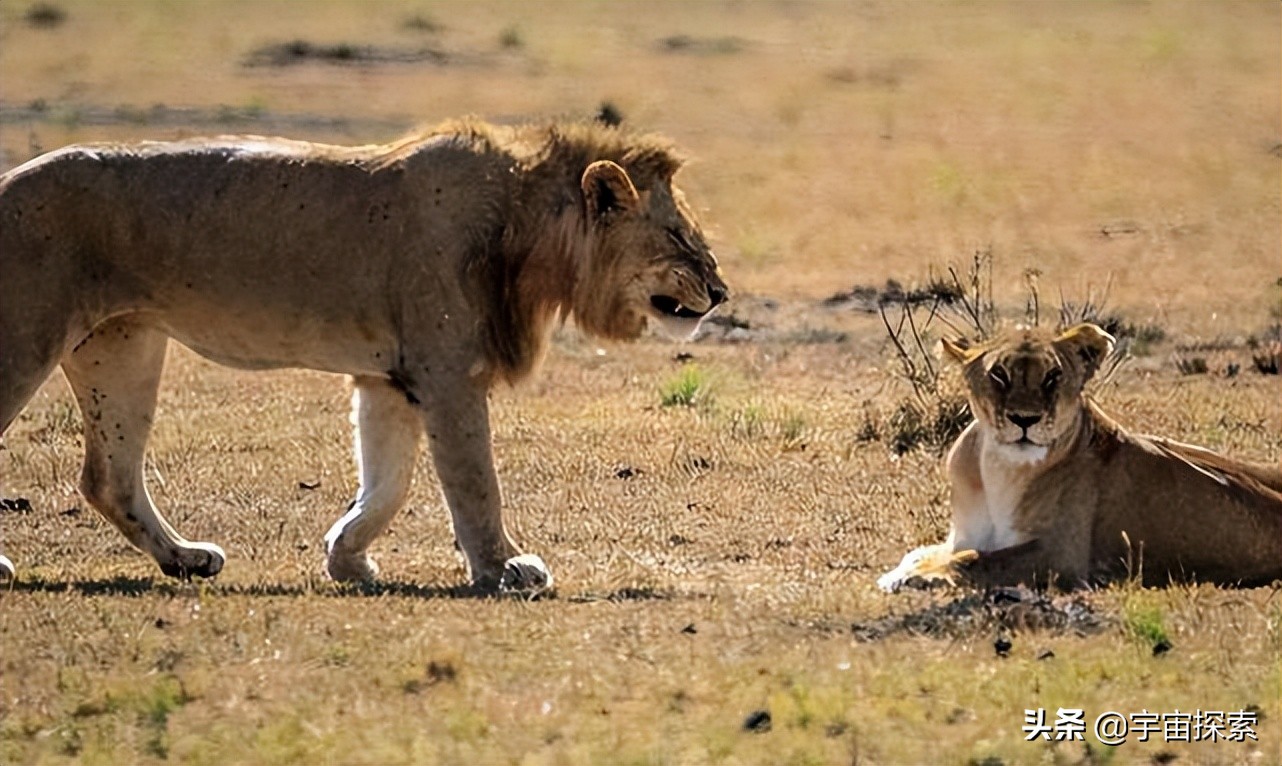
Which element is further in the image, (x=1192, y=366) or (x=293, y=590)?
(x=1192, y=366)

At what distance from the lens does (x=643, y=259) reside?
9508 mm

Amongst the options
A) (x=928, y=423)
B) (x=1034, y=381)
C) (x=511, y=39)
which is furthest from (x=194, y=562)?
(x=511, y=39)

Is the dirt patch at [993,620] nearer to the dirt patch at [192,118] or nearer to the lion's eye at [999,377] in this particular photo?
the lion's eye at [999,377]

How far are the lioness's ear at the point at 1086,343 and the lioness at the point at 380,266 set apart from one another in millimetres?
1176

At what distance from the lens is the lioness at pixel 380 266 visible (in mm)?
9242

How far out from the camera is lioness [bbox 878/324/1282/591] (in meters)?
9.34

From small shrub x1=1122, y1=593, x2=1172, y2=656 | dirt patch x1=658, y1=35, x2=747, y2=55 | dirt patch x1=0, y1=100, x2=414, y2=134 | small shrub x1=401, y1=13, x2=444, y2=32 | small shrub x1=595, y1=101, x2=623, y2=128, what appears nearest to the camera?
small shrub x1=1122, y1=593, x2=1172, y2=656

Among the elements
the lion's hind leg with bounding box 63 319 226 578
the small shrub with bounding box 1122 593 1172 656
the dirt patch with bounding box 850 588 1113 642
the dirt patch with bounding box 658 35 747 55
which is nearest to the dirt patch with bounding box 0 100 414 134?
the dirt patch with bounding box 658 35 747 55

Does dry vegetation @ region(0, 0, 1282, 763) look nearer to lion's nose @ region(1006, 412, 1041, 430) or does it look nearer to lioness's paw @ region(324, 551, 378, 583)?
lioness's paw @ region(324, 551, 378, 583)

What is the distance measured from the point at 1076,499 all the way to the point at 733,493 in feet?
8.67

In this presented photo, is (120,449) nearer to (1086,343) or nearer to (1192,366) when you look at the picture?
(1086,343)

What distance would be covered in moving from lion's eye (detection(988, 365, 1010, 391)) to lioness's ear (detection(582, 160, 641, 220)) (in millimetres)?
1334

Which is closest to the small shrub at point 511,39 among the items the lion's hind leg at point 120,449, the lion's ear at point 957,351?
the lion's hind leg at point 120,449

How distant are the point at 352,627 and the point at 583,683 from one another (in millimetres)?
895
